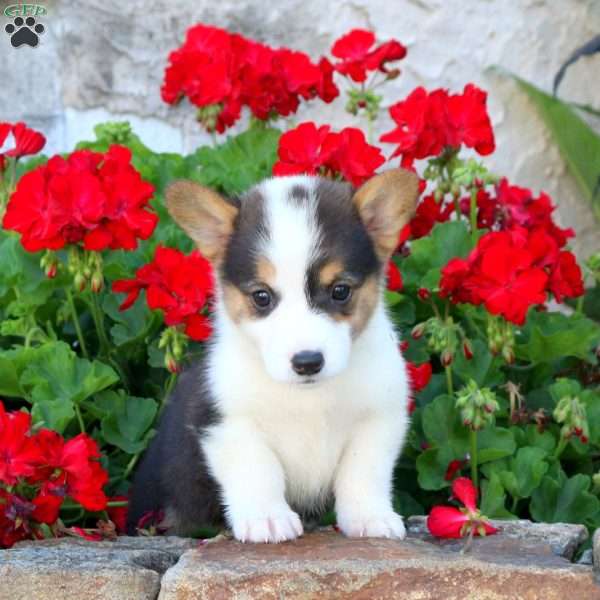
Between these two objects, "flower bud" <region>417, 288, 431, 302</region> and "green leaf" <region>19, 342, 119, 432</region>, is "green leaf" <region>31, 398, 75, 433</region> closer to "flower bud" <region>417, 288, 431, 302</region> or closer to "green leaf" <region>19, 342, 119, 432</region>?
"green leaf" <region>19, 342, 119, 432</region>

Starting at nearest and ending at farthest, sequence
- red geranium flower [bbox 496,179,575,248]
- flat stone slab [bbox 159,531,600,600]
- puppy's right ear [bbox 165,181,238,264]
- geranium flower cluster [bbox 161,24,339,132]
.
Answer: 1. flat stone slab [bbox 159,531,600,600]
2. puppy's right ear [bbox 165,181,238,264]
3. red geranium flower [bbox 496,179,575,248]
4. geranium flower cluster [bbox 161,24,339,132]

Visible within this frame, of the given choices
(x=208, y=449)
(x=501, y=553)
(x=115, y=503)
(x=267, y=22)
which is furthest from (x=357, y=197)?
(x=267, y=22)

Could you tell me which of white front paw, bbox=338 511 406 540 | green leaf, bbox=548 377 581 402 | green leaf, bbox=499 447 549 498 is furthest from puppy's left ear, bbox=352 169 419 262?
green leaf, bbox=548 377 581 402

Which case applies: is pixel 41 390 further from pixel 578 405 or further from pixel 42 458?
pixel 578 405

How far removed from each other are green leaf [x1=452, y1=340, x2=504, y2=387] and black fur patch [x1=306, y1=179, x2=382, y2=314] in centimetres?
81

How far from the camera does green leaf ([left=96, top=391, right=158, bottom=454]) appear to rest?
364 centimetres

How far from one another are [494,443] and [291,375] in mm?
1070

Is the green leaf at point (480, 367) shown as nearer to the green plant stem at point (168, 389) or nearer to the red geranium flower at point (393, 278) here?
the red geranium flower at point (393, 278)

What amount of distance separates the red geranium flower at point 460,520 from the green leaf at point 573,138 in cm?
297

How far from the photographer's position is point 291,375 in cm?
272

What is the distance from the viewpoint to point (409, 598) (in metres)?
2.56

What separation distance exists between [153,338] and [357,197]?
3.86 ft

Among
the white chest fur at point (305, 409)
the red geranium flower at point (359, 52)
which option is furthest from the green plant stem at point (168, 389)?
the red geranium flower at point (359, 52)

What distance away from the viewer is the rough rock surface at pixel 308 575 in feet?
8.41
